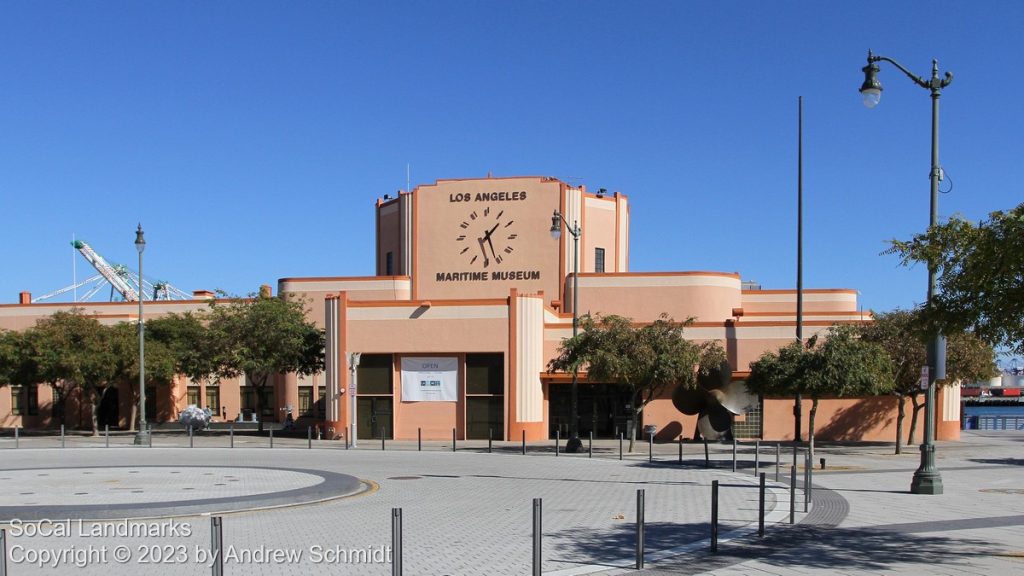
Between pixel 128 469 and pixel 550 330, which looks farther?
pixel 550 330

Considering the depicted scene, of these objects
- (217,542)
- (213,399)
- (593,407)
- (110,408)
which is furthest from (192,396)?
(217,542)

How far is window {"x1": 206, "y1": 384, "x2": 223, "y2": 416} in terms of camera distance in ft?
183

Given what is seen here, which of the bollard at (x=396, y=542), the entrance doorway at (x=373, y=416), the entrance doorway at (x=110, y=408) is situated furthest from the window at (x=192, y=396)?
the bollard at (x=396, y=542)

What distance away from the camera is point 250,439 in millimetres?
40438

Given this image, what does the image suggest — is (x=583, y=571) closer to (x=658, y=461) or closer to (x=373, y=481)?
(x=373, y=481)

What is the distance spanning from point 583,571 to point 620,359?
20.0m

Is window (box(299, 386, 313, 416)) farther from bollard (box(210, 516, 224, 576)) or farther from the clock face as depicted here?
bollard (box(210, 516, 224, 576))

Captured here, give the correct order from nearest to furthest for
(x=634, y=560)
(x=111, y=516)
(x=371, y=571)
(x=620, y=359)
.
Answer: (x=371, y=571) → (x=634, y=560) → (x=111, y=516) → (x=620, y=359)

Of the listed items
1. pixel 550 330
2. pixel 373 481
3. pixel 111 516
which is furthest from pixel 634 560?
pixel 550 330

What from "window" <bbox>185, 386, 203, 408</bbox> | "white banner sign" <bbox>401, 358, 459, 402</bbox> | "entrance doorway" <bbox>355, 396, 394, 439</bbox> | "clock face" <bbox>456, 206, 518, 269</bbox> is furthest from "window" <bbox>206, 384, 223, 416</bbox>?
"white banner sign" <bbox>401, 358, 459, 402</bbox>

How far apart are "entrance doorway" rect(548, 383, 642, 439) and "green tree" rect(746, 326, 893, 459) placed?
393 inches

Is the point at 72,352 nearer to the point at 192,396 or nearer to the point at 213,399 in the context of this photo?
the point at 192,396

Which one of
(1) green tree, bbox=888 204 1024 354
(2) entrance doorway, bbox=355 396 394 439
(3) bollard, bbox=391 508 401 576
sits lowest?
(2) entrance doorway, bbox=355 396 394 439

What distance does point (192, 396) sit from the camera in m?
55.7
